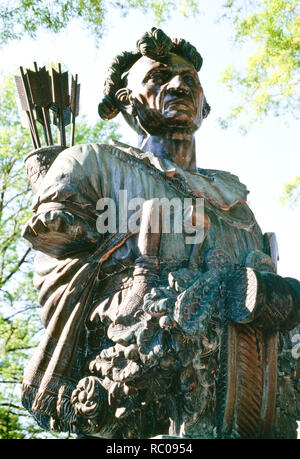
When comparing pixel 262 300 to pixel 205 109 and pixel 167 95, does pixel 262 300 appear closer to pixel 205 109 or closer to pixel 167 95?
pixel 167 95

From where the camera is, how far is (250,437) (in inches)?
149

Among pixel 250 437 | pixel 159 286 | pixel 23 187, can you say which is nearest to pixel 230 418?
pixel 250 437

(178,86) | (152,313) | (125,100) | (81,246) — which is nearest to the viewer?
(152,313)

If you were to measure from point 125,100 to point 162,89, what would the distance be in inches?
17.2

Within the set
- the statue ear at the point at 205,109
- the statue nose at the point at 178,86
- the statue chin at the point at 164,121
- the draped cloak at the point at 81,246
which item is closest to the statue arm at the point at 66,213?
the draped cloak at the point at 81,246

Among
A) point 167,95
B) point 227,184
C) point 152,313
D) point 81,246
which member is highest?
point 167,95

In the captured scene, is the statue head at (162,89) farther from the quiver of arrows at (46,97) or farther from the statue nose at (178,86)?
the quiver of arrows at (46,97)

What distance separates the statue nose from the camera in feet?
15.9

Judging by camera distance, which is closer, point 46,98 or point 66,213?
point 66,213

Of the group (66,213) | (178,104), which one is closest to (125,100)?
(178,104)

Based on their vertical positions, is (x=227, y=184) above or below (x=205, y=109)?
below

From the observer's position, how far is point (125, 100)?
206 inches

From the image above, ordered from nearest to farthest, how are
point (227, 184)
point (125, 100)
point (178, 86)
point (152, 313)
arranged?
point (152, 313) → point (178, 86) → point (227, 184) → point (125, 100)
